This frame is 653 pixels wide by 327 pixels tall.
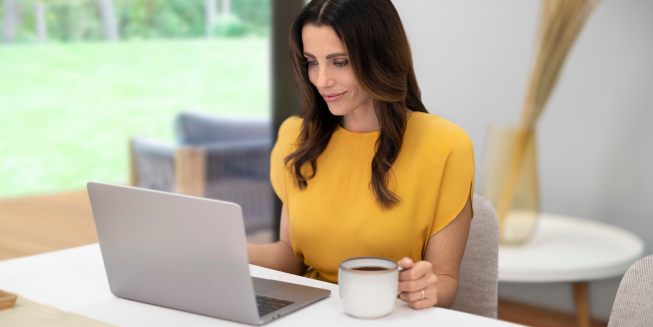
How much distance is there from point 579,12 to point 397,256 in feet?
4.67

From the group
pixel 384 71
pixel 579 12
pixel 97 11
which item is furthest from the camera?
pixel 97 11

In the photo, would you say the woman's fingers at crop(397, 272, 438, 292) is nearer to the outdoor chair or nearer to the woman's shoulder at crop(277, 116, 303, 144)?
the woman's shoulder at crop(277, 116, 303, 144)

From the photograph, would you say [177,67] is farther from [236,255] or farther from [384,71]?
[236,255]

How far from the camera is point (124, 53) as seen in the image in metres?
3.10

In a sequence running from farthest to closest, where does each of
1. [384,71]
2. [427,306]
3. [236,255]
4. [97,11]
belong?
1. [97,11]
2. [384,71]
3. [427,306]
4. [236,255]

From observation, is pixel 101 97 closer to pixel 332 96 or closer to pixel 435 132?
pixel 332 96

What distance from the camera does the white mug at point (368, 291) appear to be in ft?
2.91

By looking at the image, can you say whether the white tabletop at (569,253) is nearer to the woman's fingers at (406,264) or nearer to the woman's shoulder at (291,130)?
the woman's shoulder at (291,130)

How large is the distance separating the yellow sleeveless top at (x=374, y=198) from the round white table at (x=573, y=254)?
880mm

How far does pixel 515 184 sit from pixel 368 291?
5.13 ft

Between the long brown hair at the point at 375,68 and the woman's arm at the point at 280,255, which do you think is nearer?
the long brown hair at the point at 375,68

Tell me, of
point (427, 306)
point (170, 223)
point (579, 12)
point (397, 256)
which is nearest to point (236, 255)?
point (170, 223)

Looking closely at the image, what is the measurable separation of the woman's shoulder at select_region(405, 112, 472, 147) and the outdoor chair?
2124 mm

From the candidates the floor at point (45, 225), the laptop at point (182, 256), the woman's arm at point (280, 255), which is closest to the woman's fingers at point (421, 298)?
the laptop at point (182, 256)
